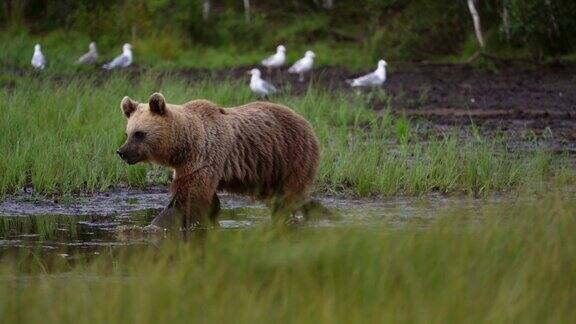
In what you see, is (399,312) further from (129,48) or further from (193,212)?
(129,48)

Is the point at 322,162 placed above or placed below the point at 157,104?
below

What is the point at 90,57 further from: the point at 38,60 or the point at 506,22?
the point at 506,22

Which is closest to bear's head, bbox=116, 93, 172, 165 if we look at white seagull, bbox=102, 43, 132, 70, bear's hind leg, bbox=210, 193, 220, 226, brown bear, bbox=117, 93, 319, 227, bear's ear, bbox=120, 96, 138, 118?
brown bear, bbox=117, 93, 319, 227

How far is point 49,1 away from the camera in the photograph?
23438mm

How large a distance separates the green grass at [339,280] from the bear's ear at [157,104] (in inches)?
78.2

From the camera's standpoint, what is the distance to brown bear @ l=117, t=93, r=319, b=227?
7.86 m

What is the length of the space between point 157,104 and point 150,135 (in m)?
0.20

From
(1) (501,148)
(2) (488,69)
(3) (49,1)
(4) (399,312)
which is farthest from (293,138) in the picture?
(3) (49,1)

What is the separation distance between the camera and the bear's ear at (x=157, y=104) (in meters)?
7.78

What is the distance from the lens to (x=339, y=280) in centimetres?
506

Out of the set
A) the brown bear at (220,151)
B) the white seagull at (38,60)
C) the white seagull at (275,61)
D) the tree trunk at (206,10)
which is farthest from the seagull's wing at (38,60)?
the brown bear at (220,151)

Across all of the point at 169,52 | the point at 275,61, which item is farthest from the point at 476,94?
the point at 169,52

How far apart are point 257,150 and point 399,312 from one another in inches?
152

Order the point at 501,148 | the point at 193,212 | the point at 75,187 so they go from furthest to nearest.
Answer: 1. the point at 501,148
2. the point at 75,187
3. the point at 193,212
